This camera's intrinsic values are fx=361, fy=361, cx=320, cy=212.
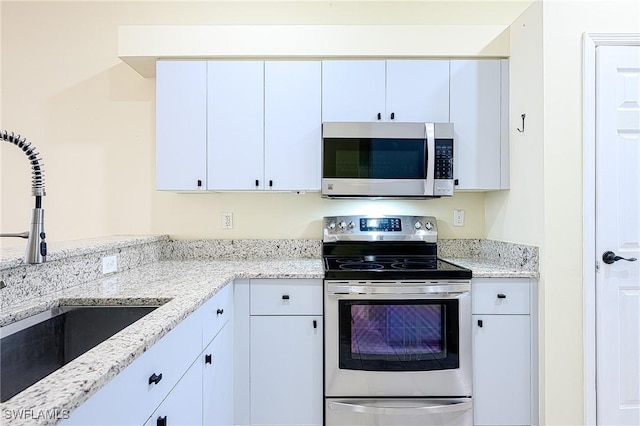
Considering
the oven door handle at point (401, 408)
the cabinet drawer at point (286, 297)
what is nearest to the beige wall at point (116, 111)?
the cabinet drawer at point (286, 297)

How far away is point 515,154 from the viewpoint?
2168 mm

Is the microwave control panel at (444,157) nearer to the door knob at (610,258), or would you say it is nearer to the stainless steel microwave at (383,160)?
the stainless steel microwave at (383,160)

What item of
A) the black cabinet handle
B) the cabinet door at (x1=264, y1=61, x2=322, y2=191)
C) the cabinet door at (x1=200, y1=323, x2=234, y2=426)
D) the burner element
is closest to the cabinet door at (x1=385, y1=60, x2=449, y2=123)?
the cabinet door at (x1=264, y1=61, x2=322, y2=191)

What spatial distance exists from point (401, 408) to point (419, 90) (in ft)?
5.99

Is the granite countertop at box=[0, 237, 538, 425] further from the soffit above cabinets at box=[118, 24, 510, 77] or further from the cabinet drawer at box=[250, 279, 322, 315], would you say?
the soffit above cabinets at box=[118, 24, 510, 77]

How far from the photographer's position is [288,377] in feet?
6.38

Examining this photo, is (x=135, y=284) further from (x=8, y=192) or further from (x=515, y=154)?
(x=515, y=154)

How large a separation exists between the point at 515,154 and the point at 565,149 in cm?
32

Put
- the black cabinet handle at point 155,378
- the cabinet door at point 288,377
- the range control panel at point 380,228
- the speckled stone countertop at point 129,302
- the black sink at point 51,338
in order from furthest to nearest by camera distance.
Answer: the range control panel at point 380,228, the cabinet door at point 288,377, the black sink at point 51,338, the black cabinet handle at point 155,378, the speckled stone countertop at point 129,302

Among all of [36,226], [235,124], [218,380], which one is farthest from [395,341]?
[36,226]

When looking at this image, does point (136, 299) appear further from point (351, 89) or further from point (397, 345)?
point (351, 89)

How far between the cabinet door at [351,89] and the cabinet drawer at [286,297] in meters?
1.03

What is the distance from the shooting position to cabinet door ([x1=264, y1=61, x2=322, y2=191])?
2242 millimetres

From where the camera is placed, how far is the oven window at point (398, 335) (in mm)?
1918
